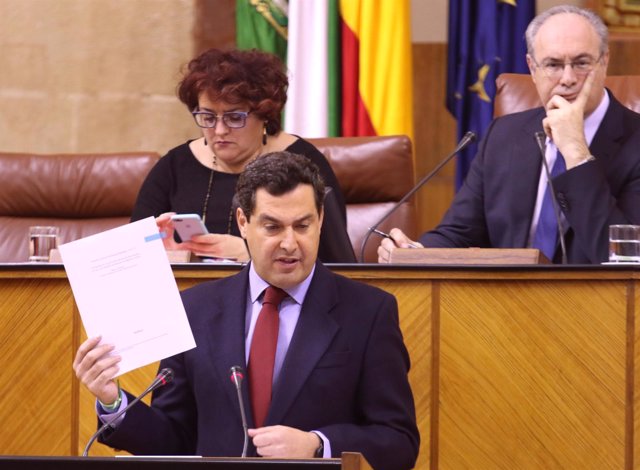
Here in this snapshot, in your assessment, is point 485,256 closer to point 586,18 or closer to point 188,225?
point 188,225

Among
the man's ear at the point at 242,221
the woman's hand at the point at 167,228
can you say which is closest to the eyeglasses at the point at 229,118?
the woman's hand at the point at 167,228

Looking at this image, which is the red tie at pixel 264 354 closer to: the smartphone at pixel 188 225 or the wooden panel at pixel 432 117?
the smartphone at pixel 188 225

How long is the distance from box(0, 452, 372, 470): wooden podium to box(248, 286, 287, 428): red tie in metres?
0.72

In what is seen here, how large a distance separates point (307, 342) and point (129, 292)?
41 cm

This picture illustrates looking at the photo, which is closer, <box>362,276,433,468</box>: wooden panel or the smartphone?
<box>362,276,433,468</box>: wooden panel

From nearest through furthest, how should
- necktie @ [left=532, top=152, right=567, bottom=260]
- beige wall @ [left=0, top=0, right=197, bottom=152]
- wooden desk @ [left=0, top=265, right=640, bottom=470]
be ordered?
wooden desk @ [left=0, top=265, right=640, bottom=470] → necktie @ [left=532, top=152, right=567, bottom=260] → beige wall @ [left=0, top=0, right=197, bottom=152]

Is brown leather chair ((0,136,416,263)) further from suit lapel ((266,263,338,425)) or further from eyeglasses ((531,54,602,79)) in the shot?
suit lapel ((266,263,338,425))

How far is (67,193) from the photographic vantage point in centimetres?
510

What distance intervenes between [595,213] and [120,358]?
65.1 inches

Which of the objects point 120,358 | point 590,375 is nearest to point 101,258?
point 120,358

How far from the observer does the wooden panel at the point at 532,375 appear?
3.32 m

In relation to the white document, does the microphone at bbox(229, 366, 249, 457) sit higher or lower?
lower

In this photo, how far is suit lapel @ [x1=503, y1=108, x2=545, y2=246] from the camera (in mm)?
4008

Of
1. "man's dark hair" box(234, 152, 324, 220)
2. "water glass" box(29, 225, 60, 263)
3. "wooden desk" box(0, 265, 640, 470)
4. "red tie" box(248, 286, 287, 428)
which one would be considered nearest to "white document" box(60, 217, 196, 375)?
"red tie" box(248, 286, 287, 428)
